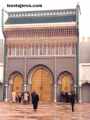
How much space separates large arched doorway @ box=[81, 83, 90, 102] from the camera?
39.8 meters

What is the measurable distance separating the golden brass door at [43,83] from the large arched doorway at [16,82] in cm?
117

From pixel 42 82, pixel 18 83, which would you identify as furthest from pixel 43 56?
pixel 18 83

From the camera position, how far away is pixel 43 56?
135ft

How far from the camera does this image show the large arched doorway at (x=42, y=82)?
134ft

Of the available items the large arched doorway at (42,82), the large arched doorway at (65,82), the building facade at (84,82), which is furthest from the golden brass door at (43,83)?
the building facade at (84,82)

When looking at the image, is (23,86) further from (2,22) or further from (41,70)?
(2,22)

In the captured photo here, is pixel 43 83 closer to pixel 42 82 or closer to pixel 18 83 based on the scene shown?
pixel 42 82

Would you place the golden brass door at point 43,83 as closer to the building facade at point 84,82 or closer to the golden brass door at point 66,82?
the golden brass door at point 66,82

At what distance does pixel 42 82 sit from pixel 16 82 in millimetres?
2360

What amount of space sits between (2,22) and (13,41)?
2110 mm

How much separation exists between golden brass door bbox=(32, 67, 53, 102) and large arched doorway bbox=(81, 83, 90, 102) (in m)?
2.79

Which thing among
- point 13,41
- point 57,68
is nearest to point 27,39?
point 13,41

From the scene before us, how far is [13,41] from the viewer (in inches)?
1651

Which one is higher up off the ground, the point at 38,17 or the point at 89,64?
the point at 38,17
